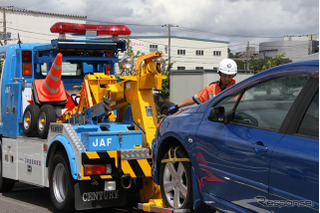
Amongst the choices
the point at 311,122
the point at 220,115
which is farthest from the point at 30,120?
the point at 311,122

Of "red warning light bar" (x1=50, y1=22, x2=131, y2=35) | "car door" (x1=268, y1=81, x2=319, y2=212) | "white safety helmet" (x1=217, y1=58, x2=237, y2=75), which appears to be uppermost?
"red warning light bar" (x1=50, y1=22, x2=131, y2=35)

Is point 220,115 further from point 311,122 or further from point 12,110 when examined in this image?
point 12,110

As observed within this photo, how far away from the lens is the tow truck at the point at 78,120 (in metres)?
7.38

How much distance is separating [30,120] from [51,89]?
0.69 metres

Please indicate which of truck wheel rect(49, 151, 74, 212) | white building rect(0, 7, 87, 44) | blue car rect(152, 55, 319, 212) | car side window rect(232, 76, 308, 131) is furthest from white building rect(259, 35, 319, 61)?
car side window rect(232, 76, 308, 131)

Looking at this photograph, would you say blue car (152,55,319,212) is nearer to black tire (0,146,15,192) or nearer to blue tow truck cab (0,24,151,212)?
blue tow truck cab (0,24,151,212)

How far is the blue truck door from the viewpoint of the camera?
935cm

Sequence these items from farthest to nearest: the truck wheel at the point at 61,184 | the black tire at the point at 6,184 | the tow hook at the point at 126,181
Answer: the black tire at the point at 6,184 < the truck wheel at the point at 61,184 < the tow hook at the point at 126,181

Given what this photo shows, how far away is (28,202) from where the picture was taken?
9.20 meters

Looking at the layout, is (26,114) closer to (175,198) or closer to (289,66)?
(175,198)

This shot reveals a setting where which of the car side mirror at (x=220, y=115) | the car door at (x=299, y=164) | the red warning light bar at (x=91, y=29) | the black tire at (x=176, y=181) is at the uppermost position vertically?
the red warning light bar at (x=91, y=29)

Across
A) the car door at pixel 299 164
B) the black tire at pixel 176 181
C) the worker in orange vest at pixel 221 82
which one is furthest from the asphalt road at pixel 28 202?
the car door at pixel 299 164

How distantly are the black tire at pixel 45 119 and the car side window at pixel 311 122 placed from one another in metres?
5.07

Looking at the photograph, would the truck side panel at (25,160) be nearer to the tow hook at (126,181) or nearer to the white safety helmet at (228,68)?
the tow hook at (126,181)
